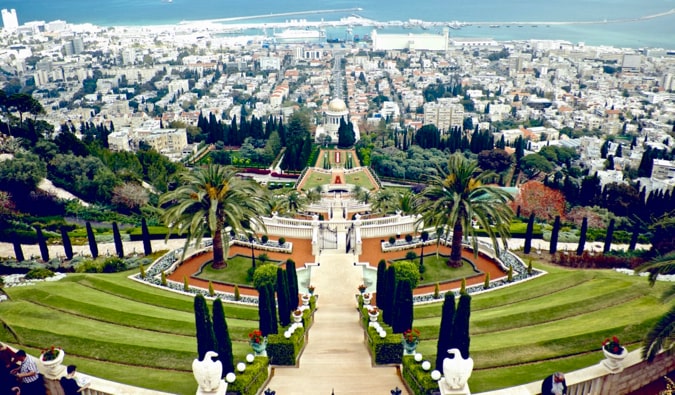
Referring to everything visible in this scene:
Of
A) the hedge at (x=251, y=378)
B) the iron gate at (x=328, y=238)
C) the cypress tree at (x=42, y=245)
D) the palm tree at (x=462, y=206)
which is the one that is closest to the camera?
the hedge at (x=251, y=378)

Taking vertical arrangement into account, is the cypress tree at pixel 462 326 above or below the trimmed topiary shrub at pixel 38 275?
above

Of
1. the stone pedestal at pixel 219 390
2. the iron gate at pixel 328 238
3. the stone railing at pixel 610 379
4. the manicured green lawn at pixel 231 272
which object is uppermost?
the stone railing at pixel 610 379

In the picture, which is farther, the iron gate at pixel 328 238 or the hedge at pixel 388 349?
the iron gate at pixel 328 238

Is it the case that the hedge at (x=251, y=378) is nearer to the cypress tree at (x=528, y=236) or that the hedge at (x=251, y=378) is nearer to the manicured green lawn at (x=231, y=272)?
the manicured green lawn at (x=231, y=272)

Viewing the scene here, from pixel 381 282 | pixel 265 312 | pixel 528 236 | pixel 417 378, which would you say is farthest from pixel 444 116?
pixel 417 378

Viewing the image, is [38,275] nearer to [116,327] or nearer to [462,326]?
[116,327]

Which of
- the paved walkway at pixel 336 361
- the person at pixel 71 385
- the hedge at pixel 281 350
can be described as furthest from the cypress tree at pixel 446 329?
the person at pixel 71 385

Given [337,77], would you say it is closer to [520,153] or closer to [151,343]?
[520,153]
